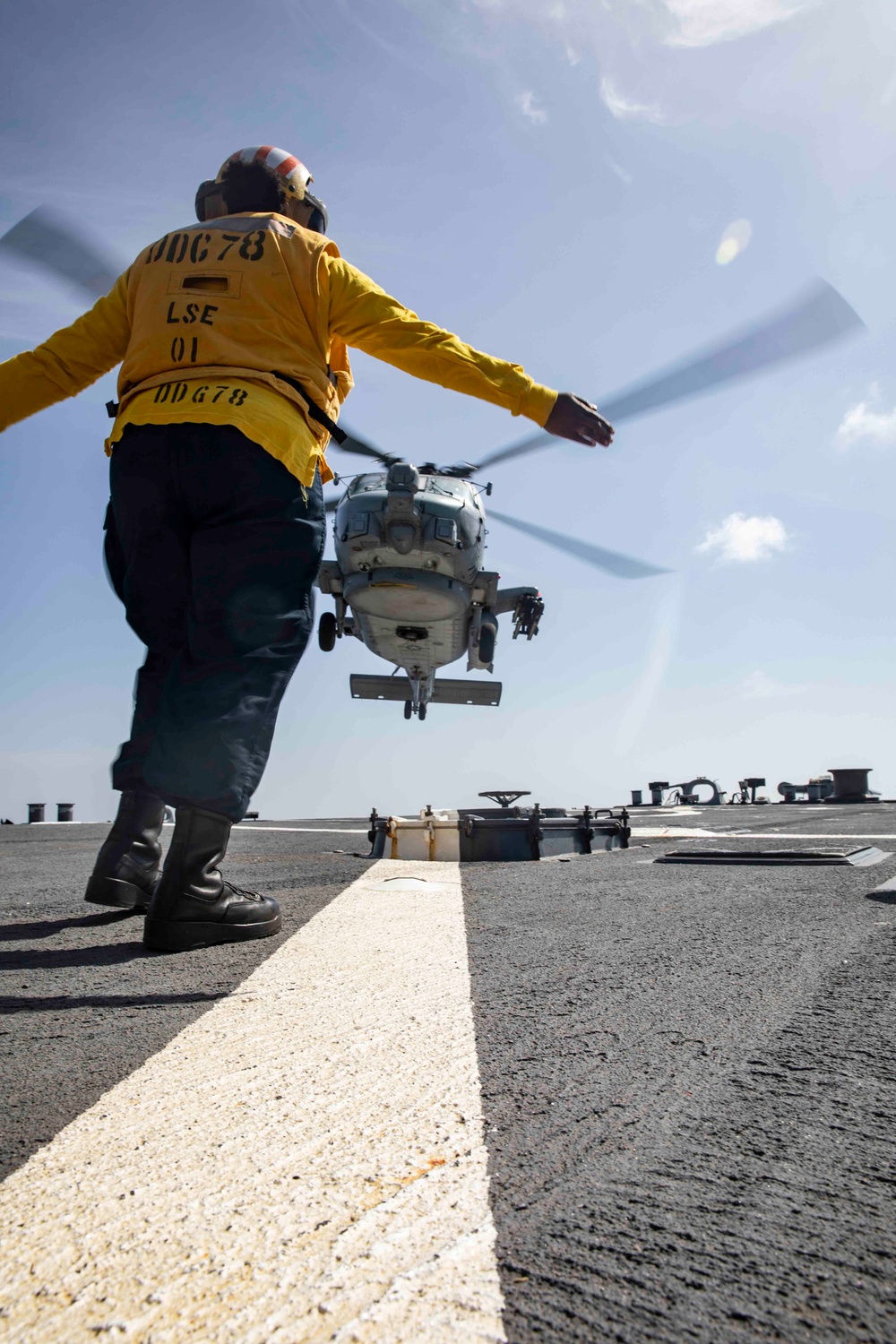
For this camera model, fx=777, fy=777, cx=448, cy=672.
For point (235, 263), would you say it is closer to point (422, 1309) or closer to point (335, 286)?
point (335, 286)

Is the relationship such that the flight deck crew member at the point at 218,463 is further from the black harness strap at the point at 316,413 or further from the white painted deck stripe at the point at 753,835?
the white painted deck stripe at the point at 753,835

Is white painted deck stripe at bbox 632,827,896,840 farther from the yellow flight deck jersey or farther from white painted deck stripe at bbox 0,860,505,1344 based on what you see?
white painted deck stripe at bbox 0,860,505,1344

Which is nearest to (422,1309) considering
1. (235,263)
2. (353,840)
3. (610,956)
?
(610,956)

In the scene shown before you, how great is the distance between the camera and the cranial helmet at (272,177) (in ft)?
8.35

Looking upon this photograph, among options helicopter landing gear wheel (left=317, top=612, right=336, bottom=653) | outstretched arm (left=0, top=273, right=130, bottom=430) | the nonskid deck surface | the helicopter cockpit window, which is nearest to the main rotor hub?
the helicopter cockpit window

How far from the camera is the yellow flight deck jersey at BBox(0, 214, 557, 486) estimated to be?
2.15 metres

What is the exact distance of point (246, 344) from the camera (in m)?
2.20

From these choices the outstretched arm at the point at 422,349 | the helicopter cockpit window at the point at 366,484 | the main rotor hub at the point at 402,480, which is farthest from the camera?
the helicopter cockpit window at the point at 366,484

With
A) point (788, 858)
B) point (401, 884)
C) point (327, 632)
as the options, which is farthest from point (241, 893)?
point (327, 632)

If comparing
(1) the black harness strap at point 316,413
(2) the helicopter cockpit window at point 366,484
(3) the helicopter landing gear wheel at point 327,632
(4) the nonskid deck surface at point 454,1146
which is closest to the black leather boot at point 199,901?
(4) the nonskid deck surface at point 454,1146

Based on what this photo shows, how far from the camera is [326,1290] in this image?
1.69ft

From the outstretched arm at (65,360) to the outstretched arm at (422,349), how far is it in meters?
0.69

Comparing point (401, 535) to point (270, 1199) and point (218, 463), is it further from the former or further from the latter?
point (270, 1199)

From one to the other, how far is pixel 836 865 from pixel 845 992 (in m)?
2.36
